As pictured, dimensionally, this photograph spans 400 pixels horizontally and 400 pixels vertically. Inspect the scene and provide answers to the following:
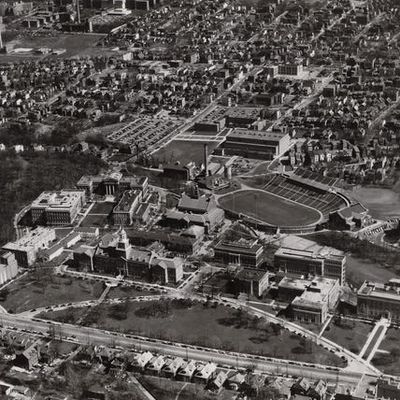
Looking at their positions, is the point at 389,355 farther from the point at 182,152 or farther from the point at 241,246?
the point at 182,152

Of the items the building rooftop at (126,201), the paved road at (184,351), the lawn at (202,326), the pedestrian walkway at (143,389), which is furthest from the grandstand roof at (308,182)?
the pedestrian walkway at (143,389)

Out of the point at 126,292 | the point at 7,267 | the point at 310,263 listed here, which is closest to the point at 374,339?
the point at 310,263

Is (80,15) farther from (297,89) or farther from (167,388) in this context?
(167,388)

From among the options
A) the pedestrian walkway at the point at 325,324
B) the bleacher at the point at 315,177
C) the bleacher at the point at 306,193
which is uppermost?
the bleacher at the point at 315,177

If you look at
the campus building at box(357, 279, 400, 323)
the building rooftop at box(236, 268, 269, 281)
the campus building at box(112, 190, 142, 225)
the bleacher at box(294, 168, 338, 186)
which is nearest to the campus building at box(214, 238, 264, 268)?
the building rooftop at box(236, 268, 269, 281)

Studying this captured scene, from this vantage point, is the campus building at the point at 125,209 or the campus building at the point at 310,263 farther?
the campus building at the point at 125,209

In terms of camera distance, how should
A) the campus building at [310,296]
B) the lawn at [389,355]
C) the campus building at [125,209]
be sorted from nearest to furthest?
the lawn at [389,355]
the campus building at [310,296]
the campus building at [125,209]

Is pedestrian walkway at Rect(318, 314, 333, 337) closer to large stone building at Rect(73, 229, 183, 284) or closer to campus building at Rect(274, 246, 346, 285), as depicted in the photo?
campus building at Rect(274, 246, 346, 285)

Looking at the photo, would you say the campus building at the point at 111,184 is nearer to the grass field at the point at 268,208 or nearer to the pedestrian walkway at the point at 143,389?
the grass field at the point at 268,208
